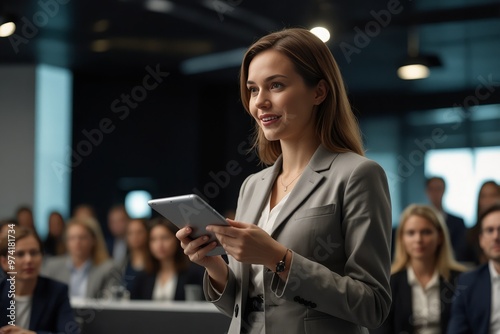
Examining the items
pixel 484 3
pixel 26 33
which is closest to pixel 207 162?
pixel 26 33

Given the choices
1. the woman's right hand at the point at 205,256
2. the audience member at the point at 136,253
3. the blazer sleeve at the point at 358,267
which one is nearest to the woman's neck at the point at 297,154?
the blazer sleeve at the point at 358,267

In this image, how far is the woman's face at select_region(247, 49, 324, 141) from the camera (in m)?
Result: 1.67

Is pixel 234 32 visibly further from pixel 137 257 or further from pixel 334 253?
pixel 334 253

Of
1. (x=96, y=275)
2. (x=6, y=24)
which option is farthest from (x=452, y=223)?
(x=6, y=24)

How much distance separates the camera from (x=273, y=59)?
169 centimetres

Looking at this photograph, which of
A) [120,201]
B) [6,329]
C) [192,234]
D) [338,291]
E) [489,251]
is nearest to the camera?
[338,291]

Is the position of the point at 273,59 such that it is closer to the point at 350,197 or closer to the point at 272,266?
the point at 350,197

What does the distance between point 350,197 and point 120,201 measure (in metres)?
9.53

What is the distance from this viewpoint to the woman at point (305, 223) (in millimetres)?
1529

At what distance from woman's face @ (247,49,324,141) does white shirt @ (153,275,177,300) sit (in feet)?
12.6

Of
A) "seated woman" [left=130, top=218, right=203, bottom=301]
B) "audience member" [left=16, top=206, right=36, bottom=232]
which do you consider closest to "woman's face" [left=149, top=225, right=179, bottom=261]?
"seated woman" [left=130, top=218, right=203, bottom=301]

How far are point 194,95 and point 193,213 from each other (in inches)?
392

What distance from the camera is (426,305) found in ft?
13.7

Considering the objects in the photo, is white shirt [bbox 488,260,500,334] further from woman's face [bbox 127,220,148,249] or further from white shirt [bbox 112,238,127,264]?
white shirt [bbox 112,238,127,264]
